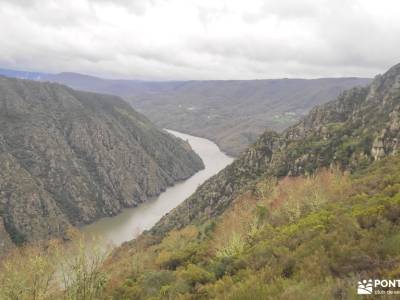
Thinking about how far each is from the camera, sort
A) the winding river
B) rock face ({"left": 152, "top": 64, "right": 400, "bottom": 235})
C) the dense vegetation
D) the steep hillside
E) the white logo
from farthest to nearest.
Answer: the winding river → rock face ({"left": 152, "top": 64, "right": 400, "bottom": 235}) → the steep hillside → the dense vegetation → the white logo

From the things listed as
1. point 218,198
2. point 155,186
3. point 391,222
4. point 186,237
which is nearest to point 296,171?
point 218,198

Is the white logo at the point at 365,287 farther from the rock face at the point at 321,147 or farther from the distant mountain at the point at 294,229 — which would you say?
the rock face at the point at 321,147

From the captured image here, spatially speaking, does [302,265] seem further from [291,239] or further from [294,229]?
[294,229]

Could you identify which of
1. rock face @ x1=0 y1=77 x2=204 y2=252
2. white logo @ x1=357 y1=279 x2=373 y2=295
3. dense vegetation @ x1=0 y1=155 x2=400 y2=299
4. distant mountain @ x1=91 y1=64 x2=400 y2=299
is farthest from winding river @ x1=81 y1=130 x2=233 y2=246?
white logo @ x1=357 y1=279 x2=373 y2=295

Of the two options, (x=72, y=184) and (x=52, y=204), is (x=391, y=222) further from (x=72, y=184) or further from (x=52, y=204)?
(x=72, y=184)

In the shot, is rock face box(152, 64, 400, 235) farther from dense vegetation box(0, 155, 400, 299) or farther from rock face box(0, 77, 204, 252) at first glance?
rock face box(0, 77, 204, 252)
